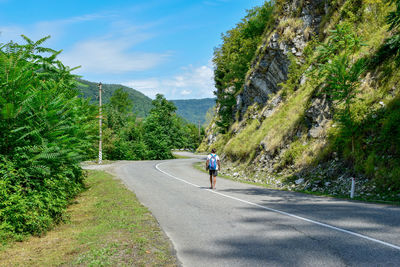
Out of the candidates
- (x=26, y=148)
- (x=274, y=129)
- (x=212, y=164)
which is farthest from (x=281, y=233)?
(x=274, y=129)

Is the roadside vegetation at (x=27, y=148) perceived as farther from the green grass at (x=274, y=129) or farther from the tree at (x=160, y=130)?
the tree at (x=160, y=130)

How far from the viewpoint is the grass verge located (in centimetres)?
490

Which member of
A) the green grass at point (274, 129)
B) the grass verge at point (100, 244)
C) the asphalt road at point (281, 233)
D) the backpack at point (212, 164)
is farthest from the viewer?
the green grass at point (274, 129)

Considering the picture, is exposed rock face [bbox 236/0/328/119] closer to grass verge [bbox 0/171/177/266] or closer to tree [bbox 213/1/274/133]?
tree [bbox 213/1/274/133]

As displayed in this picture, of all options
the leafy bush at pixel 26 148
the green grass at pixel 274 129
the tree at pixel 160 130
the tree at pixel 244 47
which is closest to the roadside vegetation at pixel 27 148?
the leafy bush at pixel 26 148

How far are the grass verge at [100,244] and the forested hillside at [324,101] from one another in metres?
8.53

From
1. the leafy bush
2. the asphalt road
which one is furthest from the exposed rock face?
the leafy bush

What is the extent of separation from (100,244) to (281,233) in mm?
3668

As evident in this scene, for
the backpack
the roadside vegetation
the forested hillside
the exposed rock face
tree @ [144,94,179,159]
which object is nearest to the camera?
the roadside vegetation

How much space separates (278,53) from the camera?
2653 centimetres

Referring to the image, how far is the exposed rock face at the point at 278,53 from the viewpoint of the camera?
80.9 ft

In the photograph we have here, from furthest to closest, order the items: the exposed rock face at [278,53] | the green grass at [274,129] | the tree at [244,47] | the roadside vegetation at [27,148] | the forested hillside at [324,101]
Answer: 1. the tree at [244,47]
2. the exposed rock face at [278,53]
3. the green grass at [274,129]
4. the forested hillside at [324,101]
5. the roadside vegetation at [27,148]

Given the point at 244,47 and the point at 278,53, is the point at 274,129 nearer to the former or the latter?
the point at 278,53

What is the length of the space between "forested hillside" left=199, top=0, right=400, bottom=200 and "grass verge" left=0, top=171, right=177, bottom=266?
8528mm
